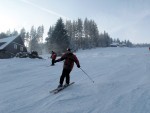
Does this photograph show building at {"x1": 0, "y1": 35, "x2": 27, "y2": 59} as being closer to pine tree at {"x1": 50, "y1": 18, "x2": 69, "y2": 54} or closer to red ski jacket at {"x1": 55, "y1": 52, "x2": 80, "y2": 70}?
pine tree at {"x1": 50, "y1": 18, "x2": 69, "y2": 54}

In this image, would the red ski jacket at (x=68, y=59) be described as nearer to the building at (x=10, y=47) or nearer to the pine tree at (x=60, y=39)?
the building at (x=10, y=47)

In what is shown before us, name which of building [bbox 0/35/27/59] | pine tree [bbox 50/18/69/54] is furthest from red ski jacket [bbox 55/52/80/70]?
pine tree [bbox 50/18/69/54]

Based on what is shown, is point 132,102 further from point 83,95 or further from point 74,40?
point 74,40

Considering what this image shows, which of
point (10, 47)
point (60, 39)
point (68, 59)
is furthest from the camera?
point (60, 39)

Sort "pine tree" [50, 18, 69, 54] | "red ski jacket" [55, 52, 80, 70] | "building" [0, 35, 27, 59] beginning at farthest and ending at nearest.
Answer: "pine tree" [50, 18, 69, 54] → "building" [0, 35, 27, 59] → "red ski jacket" [55, 52, 80, 70]

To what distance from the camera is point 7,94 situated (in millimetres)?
8469

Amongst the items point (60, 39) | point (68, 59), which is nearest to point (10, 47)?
point (60, 39)

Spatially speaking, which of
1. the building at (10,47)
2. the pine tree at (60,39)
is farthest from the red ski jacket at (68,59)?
the pine tree at (60,39)

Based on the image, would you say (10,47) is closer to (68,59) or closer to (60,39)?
(60,39)

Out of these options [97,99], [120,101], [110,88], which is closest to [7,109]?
[97,99]

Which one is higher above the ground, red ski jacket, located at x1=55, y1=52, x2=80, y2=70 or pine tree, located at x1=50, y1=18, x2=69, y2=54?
pine tree, located at x1=50, y1=18, x2=69, y2=54

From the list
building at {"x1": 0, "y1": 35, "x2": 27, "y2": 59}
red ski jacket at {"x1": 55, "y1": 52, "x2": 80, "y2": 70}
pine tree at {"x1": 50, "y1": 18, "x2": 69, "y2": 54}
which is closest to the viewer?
red ski jacket at {"x1": 55, "y1": 52, "x2": 80, "y2": 70}

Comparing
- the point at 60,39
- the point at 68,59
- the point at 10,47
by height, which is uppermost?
the point at 60,39

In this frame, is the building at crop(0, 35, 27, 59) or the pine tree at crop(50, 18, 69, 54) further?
the pine tree at crop(50, 18, 69, 54)
